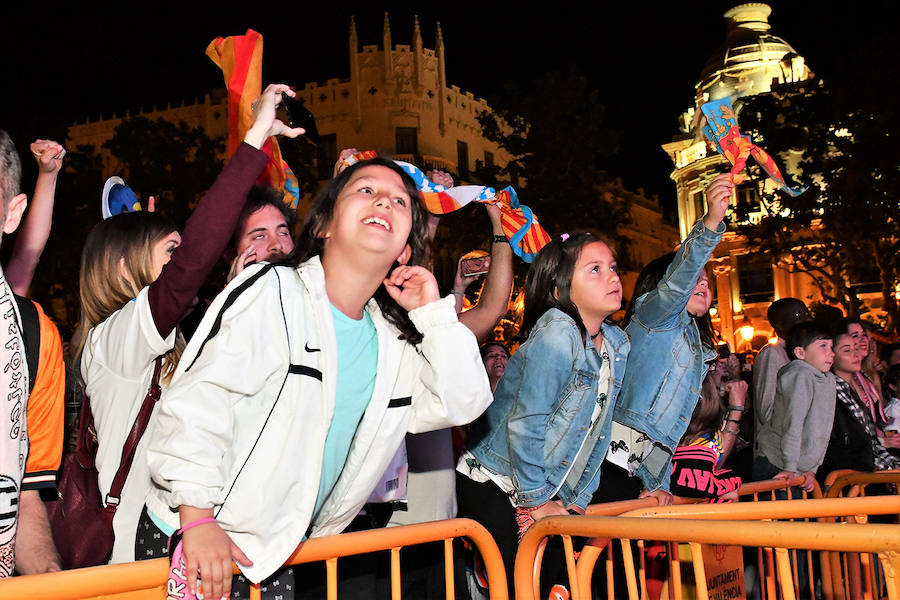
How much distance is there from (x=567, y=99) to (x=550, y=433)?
22315 millimetres

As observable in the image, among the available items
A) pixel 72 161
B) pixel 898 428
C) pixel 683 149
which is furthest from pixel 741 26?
pixel 898 428

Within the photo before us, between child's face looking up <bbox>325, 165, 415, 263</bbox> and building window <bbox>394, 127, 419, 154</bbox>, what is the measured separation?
4884 centimetres

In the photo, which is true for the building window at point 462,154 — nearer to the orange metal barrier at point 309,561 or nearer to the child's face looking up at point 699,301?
the child's face looking up at point 699,301

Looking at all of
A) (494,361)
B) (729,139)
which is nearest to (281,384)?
(729,139)

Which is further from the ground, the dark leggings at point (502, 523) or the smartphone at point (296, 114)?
the smartphone at point (296, 114)

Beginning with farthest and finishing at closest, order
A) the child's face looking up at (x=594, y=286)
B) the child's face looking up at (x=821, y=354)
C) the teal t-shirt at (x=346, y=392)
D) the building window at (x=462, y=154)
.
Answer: the building window at (x=462, y=154) < the child's face looking up at (x=821, y=354) < the child's face looking up at (x=594, y=286) < the teal t-shirt at (x=346, y=392)

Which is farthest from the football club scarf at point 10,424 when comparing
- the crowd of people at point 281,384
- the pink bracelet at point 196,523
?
the pink bracelet at point 196,523

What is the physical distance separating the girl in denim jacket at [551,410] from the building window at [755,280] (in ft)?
170

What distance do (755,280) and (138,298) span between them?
55.2 m

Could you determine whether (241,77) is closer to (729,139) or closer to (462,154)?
(729,139)

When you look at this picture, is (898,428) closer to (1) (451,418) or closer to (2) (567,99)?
(1) (451,418)

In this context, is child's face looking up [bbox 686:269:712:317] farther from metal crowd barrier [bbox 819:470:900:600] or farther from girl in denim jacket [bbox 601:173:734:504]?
metal crowd barrier [bbox 819:470:900:600]

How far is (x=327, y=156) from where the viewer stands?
5009cm

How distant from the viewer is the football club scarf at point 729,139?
198 inches
